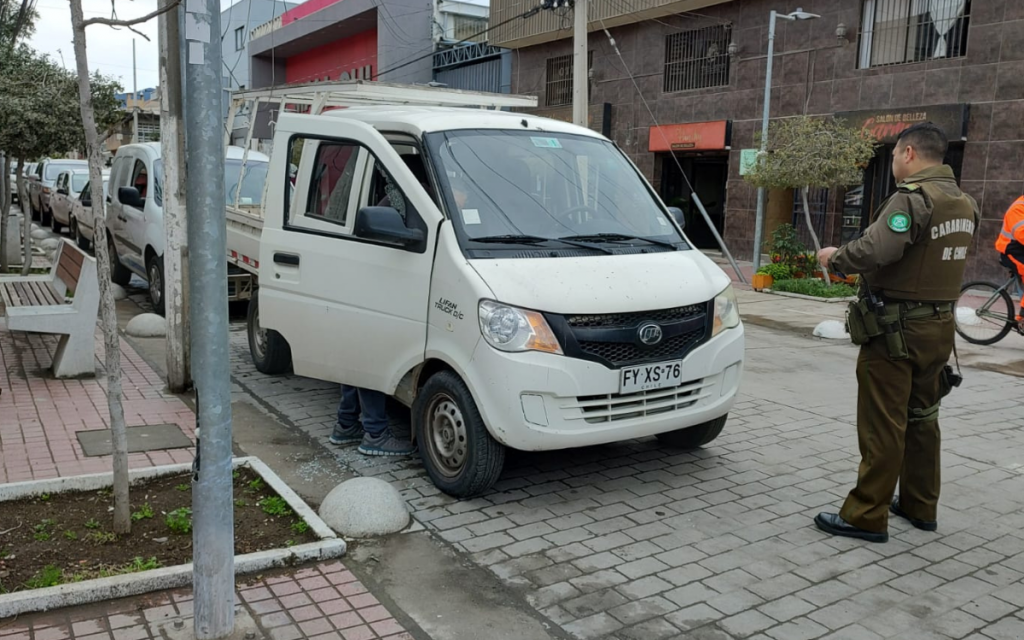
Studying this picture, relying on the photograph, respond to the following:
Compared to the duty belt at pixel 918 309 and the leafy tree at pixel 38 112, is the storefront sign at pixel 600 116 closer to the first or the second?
the leafy tree at pixel 38 112

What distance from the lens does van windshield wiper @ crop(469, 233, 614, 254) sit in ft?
16.7

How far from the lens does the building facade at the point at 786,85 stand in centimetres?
1571

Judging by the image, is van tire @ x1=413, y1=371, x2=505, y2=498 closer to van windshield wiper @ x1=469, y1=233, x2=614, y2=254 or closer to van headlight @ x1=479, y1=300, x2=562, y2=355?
van headlight @ x1=479, y1=300, x2=562, y2=355

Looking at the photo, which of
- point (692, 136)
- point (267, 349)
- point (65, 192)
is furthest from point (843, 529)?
point (65, 192)

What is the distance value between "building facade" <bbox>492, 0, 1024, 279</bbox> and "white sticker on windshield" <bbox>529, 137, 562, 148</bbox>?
12.0 m

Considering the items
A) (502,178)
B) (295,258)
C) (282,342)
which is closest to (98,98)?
(282,342)

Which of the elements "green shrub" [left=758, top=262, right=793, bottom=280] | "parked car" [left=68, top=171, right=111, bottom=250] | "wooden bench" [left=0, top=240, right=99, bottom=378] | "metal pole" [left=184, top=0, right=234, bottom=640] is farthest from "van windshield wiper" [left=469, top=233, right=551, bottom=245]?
"green shrub" [left=758, top=262, right=793, bottom=280]

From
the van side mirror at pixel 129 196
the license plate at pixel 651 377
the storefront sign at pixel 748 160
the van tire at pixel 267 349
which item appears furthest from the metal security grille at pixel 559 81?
the license plate at pixel 651 377

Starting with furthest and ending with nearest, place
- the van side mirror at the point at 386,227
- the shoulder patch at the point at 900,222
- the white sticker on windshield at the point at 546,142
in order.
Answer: the white sticker on windshield at the point at 546,142
the van side mirror at the point at 386,227
the shoulder patch at the point at 900,222

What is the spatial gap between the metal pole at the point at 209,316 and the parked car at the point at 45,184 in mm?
21615

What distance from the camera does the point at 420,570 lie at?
4172 millimetres

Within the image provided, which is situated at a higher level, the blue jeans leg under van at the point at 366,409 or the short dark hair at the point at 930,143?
the short dark hair at the point at 930,143

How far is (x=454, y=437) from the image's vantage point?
5.03 m

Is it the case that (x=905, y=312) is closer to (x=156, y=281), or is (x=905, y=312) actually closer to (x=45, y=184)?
(x=156, y=281)
